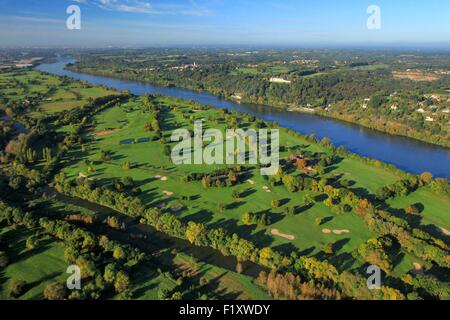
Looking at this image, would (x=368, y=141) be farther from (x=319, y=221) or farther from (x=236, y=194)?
(x=236, y=194)

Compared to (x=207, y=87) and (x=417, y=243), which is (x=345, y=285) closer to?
(x=417, y=243)

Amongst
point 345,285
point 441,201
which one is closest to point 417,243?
point 345,285

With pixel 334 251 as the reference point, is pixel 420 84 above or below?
above

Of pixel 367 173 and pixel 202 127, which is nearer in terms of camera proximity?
pixel 367 173

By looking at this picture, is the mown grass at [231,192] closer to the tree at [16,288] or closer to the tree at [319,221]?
the tree at [319,221]

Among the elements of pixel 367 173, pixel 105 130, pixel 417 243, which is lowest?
pixel 417 243

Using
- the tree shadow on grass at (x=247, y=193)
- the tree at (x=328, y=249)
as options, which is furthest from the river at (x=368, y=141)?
the tree at (x=328, y=249)

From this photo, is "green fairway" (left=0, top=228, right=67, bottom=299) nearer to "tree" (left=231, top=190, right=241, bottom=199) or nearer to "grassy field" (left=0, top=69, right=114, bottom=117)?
"tree" (left=231, top=190, right=241, bottom=199)
